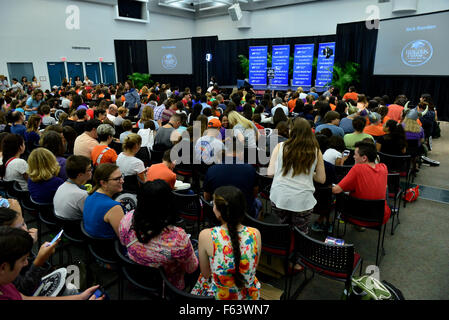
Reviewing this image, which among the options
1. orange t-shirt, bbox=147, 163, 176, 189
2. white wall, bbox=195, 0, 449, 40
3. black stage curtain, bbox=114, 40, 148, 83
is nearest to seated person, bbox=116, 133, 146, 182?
orange t-shirt, bbox=147, 163, 176, 189

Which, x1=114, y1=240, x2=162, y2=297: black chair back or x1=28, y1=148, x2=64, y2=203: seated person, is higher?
x1=28, y1=148, x2=64, y2=203: seated person

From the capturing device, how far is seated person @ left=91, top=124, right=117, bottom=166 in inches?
139

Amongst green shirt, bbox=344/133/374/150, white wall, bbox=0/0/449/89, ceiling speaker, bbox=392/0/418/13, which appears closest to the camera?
green shirt, bbox=344/133/374/150

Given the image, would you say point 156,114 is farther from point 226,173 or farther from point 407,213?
point 407,213

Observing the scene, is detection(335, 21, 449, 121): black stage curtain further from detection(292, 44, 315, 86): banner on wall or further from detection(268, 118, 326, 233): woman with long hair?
detection(268, 118, 326, 233): woman with long hair

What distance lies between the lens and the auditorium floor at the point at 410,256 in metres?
2.53

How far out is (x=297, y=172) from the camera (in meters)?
2.45

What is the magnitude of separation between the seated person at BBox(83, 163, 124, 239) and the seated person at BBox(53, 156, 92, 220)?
318 millimetres

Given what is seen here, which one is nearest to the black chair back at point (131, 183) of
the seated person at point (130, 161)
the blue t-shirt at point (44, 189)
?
the seated person at point (130, 161)

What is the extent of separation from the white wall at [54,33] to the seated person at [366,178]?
46.8 feet

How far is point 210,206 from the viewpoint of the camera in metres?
2.58

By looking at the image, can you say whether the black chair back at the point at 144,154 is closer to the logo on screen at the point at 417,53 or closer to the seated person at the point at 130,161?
the seated person at the point at 130,161

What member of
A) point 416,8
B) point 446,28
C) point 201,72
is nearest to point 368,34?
point 416,8

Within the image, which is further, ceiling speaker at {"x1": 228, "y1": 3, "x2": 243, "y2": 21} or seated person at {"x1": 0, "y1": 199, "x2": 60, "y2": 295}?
ceiling speaker at {"x1": 228, "y1": 3, "x2": 243, "y2": 21}
